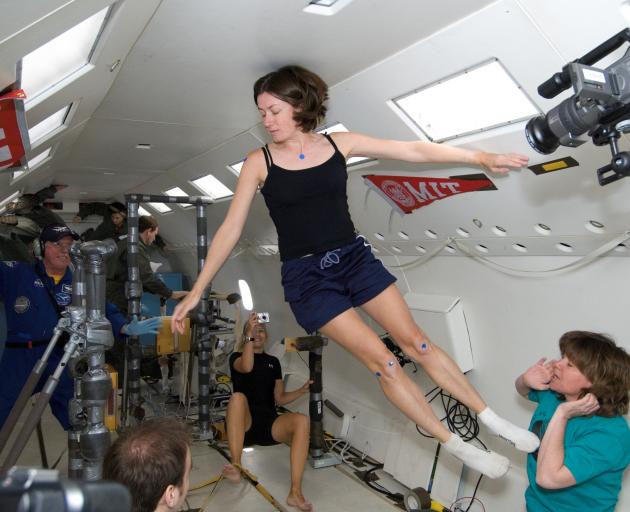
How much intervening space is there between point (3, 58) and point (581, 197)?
91.0 inches

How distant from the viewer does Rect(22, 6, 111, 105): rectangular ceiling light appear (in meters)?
2.44

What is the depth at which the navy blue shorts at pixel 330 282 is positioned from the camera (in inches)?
93.8

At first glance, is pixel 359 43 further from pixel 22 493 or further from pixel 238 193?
pixel 22 493

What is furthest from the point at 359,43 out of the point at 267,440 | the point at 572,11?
the point at 267,440

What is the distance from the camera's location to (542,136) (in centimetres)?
184

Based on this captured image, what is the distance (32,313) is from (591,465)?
3.05 meters

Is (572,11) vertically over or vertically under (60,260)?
over

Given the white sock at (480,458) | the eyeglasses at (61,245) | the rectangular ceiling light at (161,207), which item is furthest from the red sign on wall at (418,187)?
the rectangular ceiling light at (161,207)

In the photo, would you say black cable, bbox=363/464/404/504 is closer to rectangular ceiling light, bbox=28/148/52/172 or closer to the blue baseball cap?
the blue baseball cap

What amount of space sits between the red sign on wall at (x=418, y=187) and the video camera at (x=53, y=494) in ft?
8.52

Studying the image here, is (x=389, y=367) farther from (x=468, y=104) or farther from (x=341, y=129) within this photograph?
(x=341, y=129)

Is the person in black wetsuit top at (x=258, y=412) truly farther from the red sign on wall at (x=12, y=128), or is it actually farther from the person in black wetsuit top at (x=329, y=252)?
the red sign on wall at (x=12, y=128)

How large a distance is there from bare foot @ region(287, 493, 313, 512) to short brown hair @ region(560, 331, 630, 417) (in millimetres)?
2134

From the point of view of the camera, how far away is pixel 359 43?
2502 mm
